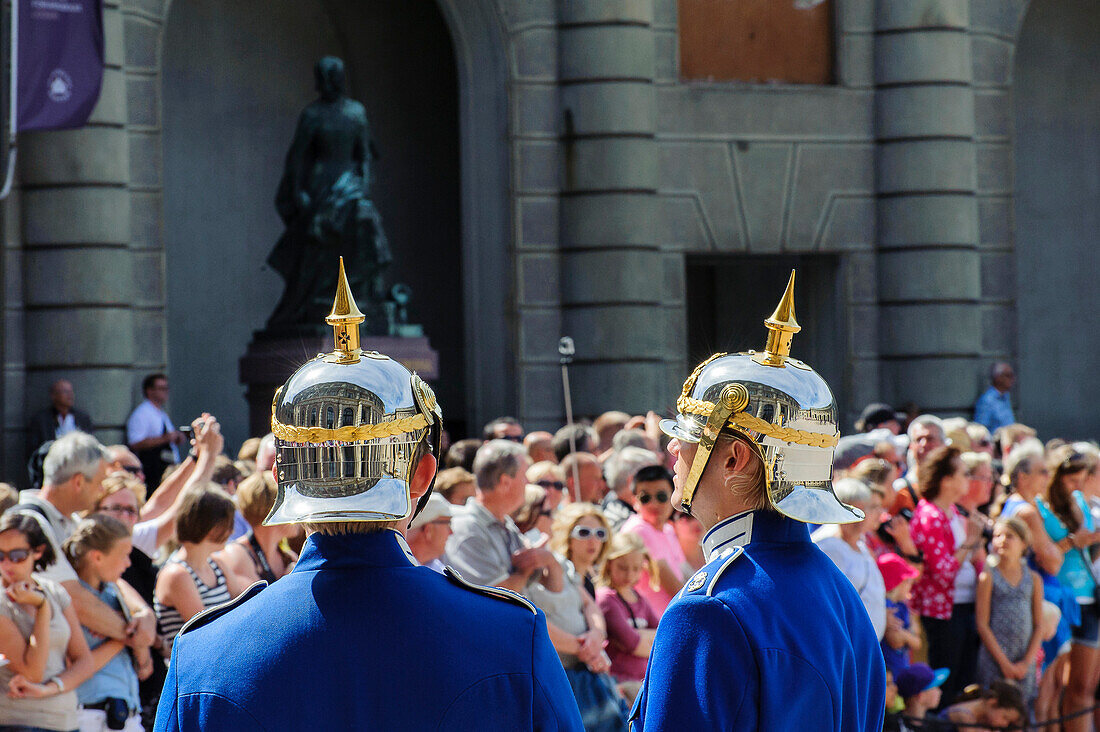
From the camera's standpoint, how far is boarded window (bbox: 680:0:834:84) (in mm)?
16156

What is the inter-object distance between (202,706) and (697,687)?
3.26 ft

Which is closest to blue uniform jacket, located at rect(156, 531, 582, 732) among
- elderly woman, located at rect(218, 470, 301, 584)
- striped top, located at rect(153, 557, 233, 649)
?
striped top, located at rect(153, 557, 233, 649)

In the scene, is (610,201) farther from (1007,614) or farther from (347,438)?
(347,438)

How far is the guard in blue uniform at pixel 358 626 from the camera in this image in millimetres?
2621

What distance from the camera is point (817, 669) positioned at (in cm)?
320

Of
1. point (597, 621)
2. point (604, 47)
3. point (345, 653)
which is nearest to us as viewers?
point (345, 653)

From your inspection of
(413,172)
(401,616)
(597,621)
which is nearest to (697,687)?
(401,616)

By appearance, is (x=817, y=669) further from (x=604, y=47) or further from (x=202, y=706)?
(x=604, y=47)

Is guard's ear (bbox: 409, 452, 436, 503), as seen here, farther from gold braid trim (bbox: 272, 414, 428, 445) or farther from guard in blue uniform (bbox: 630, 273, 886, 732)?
guard in blue uniform (bbox: 630, 273, 886, 732)

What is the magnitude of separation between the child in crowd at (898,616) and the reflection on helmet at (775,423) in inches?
179

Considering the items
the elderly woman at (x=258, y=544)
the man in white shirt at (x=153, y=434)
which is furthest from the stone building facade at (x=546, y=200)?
the elderly woman at (x=258, y=544)

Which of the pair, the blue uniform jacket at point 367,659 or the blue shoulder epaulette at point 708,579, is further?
the blue shoulder epaulette at point 708,579

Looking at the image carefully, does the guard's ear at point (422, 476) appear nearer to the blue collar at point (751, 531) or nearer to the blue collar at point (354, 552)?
the blue collar at point (354, 552)

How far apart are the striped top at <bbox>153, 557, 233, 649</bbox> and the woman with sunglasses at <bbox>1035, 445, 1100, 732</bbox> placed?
520 centimetres
